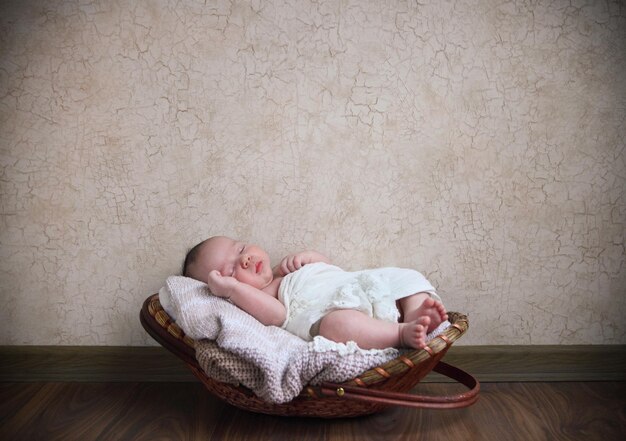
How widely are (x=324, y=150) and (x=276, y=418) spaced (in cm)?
71

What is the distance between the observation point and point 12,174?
5.46 ft

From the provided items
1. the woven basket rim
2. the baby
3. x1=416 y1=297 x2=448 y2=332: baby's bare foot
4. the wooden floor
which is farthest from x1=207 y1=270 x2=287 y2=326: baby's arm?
x1=416 y1=297 x2=448 y2=332: baby's bare foot

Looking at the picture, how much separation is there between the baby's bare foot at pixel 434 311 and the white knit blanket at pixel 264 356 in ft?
0.35

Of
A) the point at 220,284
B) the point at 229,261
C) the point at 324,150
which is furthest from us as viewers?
the point at 324,150

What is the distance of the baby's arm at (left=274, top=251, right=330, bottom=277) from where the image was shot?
62.7 inches

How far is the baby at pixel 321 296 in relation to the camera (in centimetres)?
132

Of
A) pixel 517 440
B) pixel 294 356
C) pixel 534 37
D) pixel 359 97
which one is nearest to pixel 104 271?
pixel 294 356

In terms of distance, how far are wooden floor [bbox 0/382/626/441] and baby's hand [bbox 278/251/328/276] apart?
38 cm

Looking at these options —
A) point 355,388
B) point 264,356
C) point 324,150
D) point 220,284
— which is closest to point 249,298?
point 220,284

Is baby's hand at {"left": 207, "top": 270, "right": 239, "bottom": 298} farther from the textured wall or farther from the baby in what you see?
the textured wall

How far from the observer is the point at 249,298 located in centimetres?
140

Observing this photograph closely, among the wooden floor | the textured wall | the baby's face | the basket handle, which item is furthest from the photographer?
the textured wall

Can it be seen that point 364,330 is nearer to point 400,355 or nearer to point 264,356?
point 400,355

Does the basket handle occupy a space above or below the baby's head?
below
